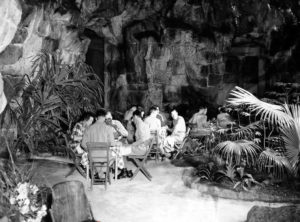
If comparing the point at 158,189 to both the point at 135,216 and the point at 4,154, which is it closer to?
the point at 135,216

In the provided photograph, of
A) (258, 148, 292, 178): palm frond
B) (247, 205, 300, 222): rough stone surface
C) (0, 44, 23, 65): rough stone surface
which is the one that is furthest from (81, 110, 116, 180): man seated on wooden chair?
(0, 44, 23, 65): rough stone surface

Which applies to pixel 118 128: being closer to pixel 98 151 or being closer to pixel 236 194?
pixel 98 151

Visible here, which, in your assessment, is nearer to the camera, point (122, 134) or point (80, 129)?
point (80, 129)

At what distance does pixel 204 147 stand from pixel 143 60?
5608mm

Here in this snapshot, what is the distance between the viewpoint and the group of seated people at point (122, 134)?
A: 21.1ft

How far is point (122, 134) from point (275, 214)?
424 centimetres

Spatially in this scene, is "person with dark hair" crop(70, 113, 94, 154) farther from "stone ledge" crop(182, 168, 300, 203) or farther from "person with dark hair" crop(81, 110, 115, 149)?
"stone ledge" crop(182, 168, 300, 203)

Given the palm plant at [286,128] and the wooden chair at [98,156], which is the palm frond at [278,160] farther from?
the wooden chair at [98,156]

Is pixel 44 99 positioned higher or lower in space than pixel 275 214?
higher

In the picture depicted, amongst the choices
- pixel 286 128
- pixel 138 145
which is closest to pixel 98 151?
pixel 138 145

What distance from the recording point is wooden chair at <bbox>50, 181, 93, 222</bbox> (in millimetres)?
4027

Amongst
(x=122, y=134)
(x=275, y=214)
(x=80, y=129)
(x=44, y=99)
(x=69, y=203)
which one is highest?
(x=44, y=99)

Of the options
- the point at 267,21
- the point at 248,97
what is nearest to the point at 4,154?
the point at 248,97

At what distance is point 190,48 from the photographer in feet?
45.5
